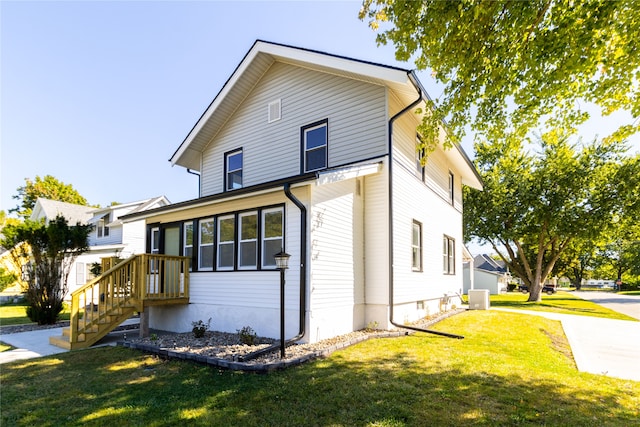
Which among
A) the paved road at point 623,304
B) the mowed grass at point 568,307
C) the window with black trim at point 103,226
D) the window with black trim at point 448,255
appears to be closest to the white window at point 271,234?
the window with black trim at point 448,255

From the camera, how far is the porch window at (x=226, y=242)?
30.2ft

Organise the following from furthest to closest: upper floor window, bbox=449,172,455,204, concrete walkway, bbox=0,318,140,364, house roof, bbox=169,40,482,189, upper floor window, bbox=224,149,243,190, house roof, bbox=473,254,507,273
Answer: house roof, bbox=473,254,507,273 < upper floor window, bbox=449,172,455,204 < upper floor window, bbox=224,149,243,190 < house roof, bbox=169,40,482,189 < concrete walkway, bbox=0,318,140,364

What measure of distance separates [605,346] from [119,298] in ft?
39.7

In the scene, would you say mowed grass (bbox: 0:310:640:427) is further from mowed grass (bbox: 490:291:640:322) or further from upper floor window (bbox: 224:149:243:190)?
mowed grass (bbox: 490:291:640:322)

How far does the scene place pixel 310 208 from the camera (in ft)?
24.8

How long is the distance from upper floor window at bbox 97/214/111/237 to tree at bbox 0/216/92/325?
12.0m

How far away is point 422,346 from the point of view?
7.53 metres

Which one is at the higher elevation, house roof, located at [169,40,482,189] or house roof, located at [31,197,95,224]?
house roof, located at [169,40,482,189]

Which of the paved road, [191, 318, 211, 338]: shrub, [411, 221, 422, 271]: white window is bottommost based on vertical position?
the paved road

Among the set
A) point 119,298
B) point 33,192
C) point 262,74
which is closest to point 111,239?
point 119,298

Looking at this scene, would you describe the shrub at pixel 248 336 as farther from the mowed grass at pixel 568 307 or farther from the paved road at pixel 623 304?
the paved road at pixel 623 304

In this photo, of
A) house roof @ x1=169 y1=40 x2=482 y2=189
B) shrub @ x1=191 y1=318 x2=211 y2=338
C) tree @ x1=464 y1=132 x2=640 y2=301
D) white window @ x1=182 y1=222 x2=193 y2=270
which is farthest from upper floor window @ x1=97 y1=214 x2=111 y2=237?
tree @ x1=464 y1=132 x2=640 y2=301

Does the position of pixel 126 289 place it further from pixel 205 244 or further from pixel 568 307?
pixel 568 307

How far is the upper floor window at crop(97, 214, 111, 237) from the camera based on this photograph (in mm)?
24188
